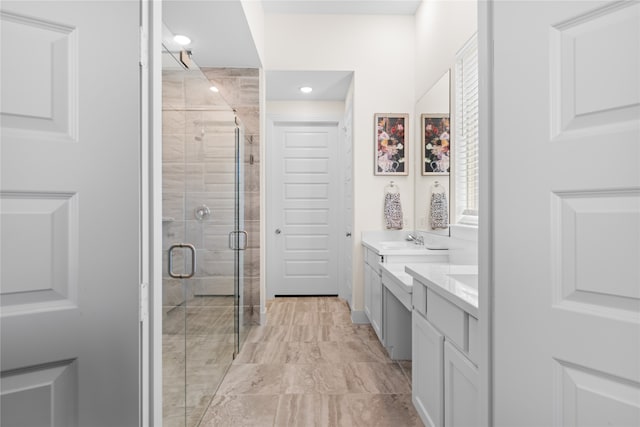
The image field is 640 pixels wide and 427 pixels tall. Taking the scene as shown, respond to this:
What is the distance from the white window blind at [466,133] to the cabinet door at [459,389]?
1202 millimetres

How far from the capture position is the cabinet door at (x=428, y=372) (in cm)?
164

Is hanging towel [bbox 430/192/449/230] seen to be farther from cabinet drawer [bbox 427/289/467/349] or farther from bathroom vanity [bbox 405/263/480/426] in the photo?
cabinet drawer [bbox 427/289/467/349]

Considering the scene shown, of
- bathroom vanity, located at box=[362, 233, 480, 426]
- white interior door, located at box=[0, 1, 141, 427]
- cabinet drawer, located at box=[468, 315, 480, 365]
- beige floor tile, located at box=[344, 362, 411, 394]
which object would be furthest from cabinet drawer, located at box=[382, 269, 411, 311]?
white interior door, located at box=[0, 1, 141, 427]

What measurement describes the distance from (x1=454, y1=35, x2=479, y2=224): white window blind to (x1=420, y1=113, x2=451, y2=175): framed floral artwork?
0.17 metres

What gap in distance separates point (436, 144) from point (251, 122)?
1.75 metres

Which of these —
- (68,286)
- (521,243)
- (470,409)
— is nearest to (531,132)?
(521,243)

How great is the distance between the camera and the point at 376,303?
10.4 feet

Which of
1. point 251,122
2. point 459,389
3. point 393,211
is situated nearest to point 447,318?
point 459,389

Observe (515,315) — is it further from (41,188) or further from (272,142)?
(272,142)

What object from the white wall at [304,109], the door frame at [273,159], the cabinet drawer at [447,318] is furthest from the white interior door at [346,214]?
the cabinet drawer at [447,318]

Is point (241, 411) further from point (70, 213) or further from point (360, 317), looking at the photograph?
point (360, 317)

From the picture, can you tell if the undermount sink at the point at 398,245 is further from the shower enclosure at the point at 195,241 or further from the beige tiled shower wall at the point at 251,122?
the shower enclosure at the point at 195,241

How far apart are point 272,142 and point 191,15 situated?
85.5 inches

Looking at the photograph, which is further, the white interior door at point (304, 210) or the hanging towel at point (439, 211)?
the white interior door at point (304, 210)
